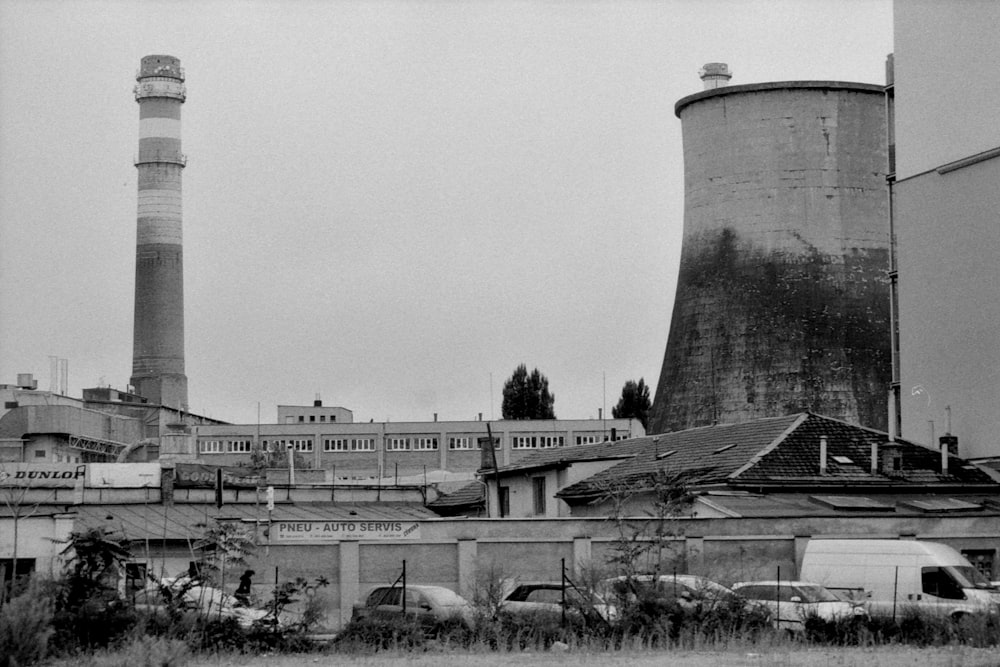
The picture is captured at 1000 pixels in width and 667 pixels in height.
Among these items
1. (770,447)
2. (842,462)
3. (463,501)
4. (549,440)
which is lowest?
(463,501)

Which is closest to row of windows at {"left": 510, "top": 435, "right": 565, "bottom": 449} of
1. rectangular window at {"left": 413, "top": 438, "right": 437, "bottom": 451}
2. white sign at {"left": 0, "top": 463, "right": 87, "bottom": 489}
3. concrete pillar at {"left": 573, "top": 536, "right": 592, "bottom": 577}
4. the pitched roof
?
rectangular window at {"left": 413, "top": 438, "right": 437, "bottom": 451}

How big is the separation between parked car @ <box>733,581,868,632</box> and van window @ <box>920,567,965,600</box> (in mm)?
1151

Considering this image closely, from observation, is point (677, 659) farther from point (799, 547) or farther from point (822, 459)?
point (822, 459)

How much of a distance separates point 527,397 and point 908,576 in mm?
56254

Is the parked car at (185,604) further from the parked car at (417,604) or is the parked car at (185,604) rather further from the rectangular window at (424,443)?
the rectangular window at (424,443)

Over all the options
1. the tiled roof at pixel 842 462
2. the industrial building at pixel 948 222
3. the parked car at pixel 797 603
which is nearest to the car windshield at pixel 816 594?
the parked car at pixel 797 603

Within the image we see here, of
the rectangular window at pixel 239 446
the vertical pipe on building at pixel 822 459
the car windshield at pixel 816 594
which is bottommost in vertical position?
the car windshield at pixel 816 594

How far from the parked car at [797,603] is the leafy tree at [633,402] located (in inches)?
2117

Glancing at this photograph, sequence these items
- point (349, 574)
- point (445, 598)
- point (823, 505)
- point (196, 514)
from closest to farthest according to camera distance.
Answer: point (445, 598)
point (349, 574)
point (823, 505)
point (196, 514)

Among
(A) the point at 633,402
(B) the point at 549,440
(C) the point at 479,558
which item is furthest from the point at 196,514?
(A) the point at 633,402

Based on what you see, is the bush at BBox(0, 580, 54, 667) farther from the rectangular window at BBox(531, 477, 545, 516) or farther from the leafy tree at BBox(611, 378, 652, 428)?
the leafy tree at BBox(611, 378, 652, 428)

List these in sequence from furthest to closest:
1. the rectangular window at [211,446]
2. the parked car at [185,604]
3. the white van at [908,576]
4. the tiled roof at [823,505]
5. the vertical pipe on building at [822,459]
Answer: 1. the rectangular window at [211,446]
2. the vertical pipe on building at [822,459]
3. the tiled roof at [823,505]
4. the white van at [908,576]
5. the parked car at [185,604]

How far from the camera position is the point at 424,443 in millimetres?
70250

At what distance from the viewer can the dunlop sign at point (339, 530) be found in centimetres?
2634
